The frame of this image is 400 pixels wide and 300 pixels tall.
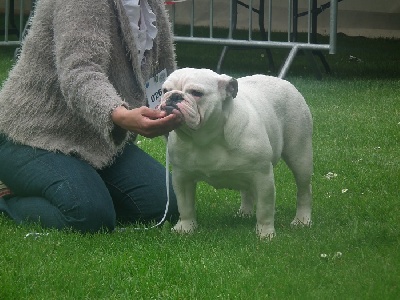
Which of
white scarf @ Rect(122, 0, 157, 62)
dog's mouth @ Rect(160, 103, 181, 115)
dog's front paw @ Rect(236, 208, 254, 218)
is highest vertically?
white scarf @ Rect(122, 0, 157, 62)

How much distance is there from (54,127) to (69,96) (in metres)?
0.37

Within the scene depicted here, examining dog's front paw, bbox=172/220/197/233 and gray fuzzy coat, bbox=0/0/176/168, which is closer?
gray fuzzy coat, bbox=0/0/176/168

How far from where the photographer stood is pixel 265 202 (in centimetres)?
427

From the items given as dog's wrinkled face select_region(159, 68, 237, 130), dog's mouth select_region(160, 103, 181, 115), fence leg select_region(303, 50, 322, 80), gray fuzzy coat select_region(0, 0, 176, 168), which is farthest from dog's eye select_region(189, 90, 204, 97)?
fence leg select_region(303, 50, 322, 80)

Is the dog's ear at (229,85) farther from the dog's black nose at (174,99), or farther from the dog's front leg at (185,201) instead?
the dog's front leg at (185,201)

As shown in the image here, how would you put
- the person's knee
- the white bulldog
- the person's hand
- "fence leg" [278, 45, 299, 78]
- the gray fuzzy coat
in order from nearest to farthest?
the person's hand → the white bulldog → the gray fuzzy coat → the person's knee → "fence leg" [278, 45, 299, 78]

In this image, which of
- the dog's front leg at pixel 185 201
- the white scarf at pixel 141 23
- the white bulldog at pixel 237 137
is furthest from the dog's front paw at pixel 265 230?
the white scarf at pixel 141 23

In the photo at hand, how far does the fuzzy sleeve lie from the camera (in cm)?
414

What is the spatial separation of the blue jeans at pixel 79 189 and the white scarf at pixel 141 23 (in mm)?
602

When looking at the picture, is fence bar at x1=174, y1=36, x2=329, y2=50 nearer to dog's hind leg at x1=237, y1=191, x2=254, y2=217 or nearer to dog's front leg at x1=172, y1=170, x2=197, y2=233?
dog's hind leg at x1=237, y1=191, x2=254, y2=217

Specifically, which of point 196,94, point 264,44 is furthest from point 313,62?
point 196,94

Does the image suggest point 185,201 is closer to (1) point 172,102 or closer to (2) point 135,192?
(2) point 135,192

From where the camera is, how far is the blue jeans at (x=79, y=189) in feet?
14.6

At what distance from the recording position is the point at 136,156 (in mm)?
4988
